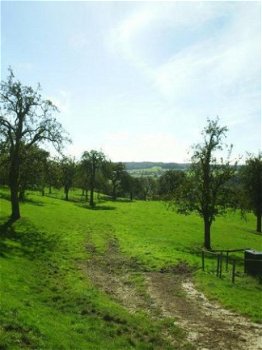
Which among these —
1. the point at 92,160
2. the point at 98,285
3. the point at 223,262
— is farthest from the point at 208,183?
the point at 92,160

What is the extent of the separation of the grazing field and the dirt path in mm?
87

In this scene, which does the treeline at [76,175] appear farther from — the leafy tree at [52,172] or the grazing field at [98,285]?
the grazing field at [98,285]

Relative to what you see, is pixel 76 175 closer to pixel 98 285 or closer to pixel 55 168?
pixel 55 168

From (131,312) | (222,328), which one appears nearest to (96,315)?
(131,312)

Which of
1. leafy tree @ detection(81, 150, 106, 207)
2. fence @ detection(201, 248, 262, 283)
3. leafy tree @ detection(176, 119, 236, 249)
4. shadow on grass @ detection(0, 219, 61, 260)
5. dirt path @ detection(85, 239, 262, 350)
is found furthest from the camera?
leafy tree @ detection(81, 150, 106, 207)

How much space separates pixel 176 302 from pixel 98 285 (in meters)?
5.84

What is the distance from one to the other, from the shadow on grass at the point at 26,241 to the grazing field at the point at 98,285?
0.11 m

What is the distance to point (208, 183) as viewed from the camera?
153 feet

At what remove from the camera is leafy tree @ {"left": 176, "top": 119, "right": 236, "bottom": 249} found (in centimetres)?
4638

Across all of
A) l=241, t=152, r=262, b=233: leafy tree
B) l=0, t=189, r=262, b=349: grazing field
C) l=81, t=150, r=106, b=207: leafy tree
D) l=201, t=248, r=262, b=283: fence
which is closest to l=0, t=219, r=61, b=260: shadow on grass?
l=0, t=189, r=262, b=349: grazing field

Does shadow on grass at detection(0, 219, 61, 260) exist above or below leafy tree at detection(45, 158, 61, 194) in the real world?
below

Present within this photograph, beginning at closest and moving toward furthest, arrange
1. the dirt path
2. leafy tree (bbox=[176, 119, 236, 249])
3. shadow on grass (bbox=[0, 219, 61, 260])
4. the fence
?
the dirt path
the fence
shadow on grass (bbox=[0, 219, 61, 260])
leafy tree (bbox=[176, 119, 236, 249])

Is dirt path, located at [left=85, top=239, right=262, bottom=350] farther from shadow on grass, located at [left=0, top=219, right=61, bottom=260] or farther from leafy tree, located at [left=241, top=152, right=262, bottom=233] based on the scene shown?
leafy tree, located at [left=241, top=152, right=262, bottom=233]

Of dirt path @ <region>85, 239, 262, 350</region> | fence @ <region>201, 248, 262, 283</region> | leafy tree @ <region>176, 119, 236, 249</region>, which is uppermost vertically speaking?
leafy tree @ <region>176, 119, 236, 249</region>
